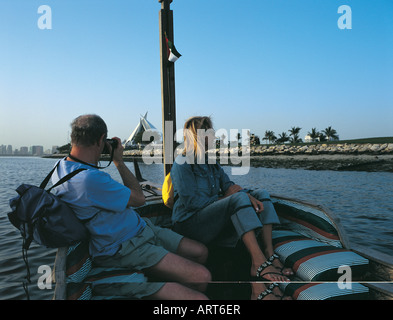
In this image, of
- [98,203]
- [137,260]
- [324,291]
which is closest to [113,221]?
[98,203]

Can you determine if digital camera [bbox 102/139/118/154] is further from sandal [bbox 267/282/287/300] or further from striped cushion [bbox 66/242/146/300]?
sandal [bbox 267/282/287/300]

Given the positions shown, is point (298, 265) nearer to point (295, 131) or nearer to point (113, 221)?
point (113, 221)

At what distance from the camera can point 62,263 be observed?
1688mm

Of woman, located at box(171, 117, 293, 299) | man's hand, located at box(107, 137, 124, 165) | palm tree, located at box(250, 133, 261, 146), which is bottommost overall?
woman, located at box(171, 117, 293, 299)

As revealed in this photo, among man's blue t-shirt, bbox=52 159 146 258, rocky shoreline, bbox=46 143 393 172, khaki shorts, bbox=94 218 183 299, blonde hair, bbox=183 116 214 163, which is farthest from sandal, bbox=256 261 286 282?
rocky shoreline, bbox=46 143 393 172

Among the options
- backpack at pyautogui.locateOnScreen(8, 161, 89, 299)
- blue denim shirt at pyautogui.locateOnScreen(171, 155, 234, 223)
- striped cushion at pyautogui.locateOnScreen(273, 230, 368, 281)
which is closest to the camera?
backpack at pyautogui.locateOnScreen(8, 161, 89, 299)

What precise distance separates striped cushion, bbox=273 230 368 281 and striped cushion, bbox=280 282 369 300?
0.55 ft

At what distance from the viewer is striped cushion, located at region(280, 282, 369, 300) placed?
196 cm

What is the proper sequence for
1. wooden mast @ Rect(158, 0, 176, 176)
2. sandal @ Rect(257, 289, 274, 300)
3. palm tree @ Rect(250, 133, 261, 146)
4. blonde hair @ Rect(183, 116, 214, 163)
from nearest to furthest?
sandal @ Rect(257, 289, 274, 300) < blonde hair @ Rect(183, 116, 214, 163) < wooden mast @ Rect(158, 0, 176, 176) < palm tree @ Rect(250, 133, 261, 146)

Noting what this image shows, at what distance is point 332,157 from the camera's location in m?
46.5

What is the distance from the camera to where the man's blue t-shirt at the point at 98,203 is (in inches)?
68.2

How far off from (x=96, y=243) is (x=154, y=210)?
151cm
